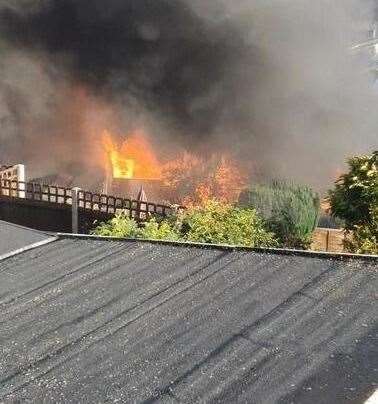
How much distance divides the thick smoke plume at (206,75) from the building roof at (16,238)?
14.3 metres

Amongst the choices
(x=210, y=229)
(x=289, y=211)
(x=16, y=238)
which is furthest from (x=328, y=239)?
(x=16, y=238)

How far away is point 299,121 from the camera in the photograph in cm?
2066

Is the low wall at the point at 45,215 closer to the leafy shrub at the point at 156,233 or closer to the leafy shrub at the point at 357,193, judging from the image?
the leafy shrub at the point at 156,233

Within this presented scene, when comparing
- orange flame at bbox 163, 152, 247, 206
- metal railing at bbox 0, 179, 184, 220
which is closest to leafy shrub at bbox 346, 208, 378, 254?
metal railing at bbox 0, 179, 184, 220

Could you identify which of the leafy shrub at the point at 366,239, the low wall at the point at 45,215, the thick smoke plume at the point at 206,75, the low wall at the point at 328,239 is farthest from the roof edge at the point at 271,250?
the thick smoke plume at the point at 206,75

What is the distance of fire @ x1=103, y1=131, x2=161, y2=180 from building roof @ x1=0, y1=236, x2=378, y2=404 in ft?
55.8

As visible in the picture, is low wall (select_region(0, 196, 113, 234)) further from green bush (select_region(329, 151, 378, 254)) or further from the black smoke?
the black smoke

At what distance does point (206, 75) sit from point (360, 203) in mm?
14640

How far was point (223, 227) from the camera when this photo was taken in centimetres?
848

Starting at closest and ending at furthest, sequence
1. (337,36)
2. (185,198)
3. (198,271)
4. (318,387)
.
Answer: (318,387) < (198,271) < (185,198) < (337,36)

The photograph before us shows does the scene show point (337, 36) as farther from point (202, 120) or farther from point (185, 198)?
point (185, 198)

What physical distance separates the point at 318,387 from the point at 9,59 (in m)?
21.7

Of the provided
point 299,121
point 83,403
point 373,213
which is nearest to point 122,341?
point 83,403

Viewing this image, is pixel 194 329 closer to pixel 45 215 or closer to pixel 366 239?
pixel 366 239
